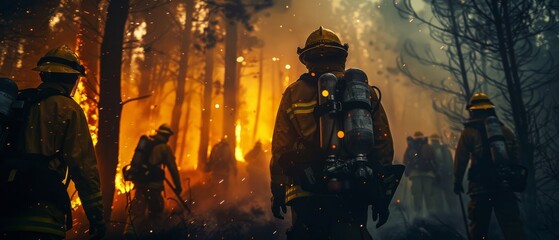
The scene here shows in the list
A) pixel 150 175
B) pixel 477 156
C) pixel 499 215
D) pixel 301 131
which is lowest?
pixel 499 215

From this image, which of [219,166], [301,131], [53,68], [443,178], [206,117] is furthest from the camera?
[206,117]

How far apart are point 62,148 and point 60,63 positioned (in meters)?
0.83

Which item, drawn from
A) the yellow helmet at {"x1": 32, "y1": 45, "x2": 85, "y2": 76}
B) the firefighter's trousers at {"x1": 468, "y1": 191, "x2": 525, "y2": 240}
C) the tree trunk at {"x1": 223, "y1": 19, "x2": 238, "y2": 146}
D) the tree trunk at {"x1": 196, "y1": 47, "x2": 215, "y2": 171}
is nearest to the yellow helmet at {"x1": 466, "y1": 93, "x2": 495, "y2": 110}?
the firefighter's trousers at {"x1": 468, "y1": 191, "x2": 525, "y2": 240}

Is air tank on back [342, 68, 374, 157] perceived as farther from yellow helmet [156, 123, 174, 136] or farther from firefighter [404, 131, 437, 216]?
firefighter [404, 131, 437, 216]

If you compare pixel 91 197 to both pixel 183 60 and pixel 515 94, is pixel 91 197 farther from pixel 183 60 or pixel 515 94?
pixel 183 60

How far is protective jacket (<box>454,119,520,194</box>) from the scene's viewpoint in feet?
16.9

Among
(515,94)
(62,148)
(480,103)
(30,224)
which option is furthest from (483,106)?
(30,224)

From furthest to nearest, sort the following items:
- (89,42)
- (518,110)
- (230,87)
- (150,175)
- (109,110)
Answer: (230,87) → (89,42) → (150,175) → (109,110) → (518,110)

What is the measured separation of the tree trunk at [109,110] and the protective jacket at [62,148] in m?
3.71

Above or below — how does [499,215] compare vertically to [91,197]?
below

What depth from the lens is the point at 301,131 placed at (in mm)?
3242

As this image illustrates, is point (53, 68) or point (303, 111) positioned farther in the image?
point (303, 111)

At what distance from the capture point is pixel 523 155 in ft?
20.5

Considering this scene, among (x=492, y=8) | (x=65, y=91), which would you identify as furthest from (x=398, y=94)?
(x=65, y=91)
